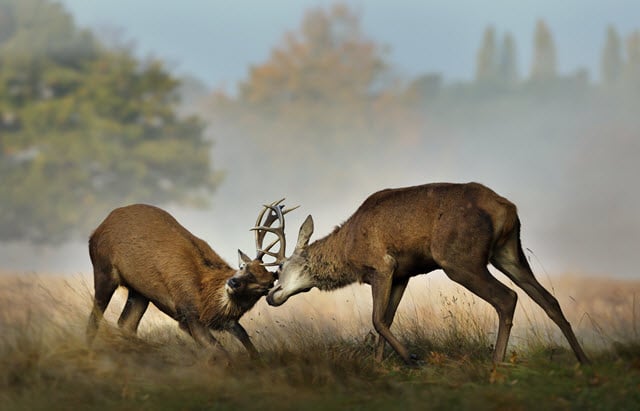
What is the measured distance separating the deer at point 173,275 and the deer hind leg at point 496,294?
238 cm

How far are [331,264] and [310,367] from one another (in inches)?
96.6

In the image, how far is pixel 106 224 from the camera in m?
11.2

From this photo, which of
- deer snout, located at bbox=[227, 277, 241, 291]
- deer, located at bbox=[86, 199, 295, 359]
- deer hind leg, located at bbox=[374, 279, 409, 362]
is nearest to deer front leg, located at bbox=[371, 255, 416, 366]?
deer hind leg, located at bbox=[374, 279, 409, 362]

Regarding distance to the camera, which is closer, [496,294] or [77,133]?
[496,294]

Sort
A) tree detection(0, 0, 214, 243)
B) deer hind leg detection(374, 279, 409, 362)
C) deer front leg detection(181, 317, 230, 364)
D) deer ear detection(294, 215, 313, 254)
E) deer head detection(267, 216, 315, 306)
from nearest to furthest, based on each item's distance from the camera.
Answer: deer front leg detection(181, 317, 230, 364)
deer hind leg detection(374, 279, 409, 362)
deer head detection(267, 216, 315, 306)
deer ear detection(294, 215, 313, 254)
tree detection(0, 0, 214, 243)

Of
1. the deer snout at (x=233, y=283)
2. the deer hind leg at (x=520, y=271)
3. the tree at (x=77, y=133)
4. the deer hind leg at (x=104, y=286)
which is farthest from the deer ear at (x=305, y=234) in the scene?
the tree at (x=77, y=133)

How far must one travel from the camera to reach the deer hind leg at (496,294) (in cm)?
933

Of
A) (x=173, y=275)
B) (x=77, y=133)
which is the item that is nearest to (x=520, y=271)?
(x=173, y=275)

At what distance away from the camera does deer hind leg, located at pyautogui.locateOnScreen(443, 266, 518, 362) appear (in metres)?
9.33

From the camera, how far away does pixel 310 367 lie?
340 inches

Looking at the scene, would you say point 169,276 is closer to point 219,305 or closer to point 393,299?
point 219,305

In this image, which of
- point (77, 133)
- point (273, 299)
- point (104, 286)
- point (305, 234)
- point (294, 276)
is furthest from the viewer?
point (77, 133)

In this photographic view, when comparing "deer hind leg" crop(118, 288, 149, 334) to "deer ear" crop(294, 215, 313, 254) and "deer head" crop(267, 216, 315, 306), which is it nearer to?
Result: "deer head" crop(267, 216, 315, 306)

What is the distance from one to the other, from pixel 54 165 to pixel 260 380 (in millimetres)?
19838
